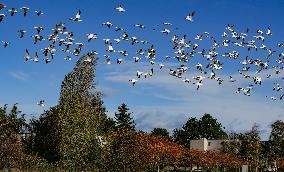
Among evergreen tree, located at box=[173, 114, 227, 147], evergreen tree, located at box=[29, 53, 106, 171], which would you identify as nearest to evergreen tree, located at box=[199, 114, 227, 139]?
evergreen tree, located at box=[173, 114, 227, 147]

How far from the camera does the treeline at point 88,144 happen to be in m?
49.7

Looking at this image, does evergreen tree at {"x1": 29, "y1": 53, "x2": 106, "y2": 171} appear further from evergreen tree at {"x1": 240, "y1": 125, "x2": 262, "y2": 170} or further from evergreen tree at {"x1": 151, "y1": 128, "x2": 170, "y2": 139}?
evergreen tree at {"x1": 151, "y1": 128, "x2": 170, "y2": 139}

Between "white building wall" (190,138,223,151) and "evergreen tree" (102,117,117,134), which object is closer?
"evergreen tree" (102,117,117,134)

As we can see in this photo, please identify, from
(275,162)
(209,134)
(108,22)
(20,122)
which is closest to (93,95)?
(20,122)

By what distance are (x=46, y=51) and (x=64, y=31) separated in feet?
4.02

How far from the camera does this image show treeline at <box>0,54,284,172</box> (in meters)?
49.7

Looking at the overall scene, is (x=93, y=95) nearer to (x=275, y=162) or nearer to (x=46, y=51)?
(x=46, y=51)

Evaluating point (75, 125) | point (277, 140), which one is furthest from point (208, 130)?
point (75, 125)

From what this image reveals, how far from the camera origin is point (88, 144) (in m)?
49.0

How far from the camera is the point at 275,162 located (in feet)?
370

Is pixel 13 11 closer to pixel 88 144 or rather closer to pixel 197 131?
pixel 88 144

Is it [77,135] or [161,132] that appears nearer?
[77,135]

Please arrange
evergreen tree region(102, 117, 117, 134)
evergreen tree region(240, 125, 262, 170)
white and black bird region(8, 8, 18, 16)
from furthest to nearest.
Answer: evergreen tree region(240, 125, 262, 170) → evergreen tree region(102, 117, 117, 134) → white and black bird region(8, 8, 18, 16)

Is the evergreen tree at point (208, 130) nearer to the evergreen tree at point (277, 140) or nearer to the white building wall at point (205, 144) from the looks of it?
the white building wall at point (205, 144)
